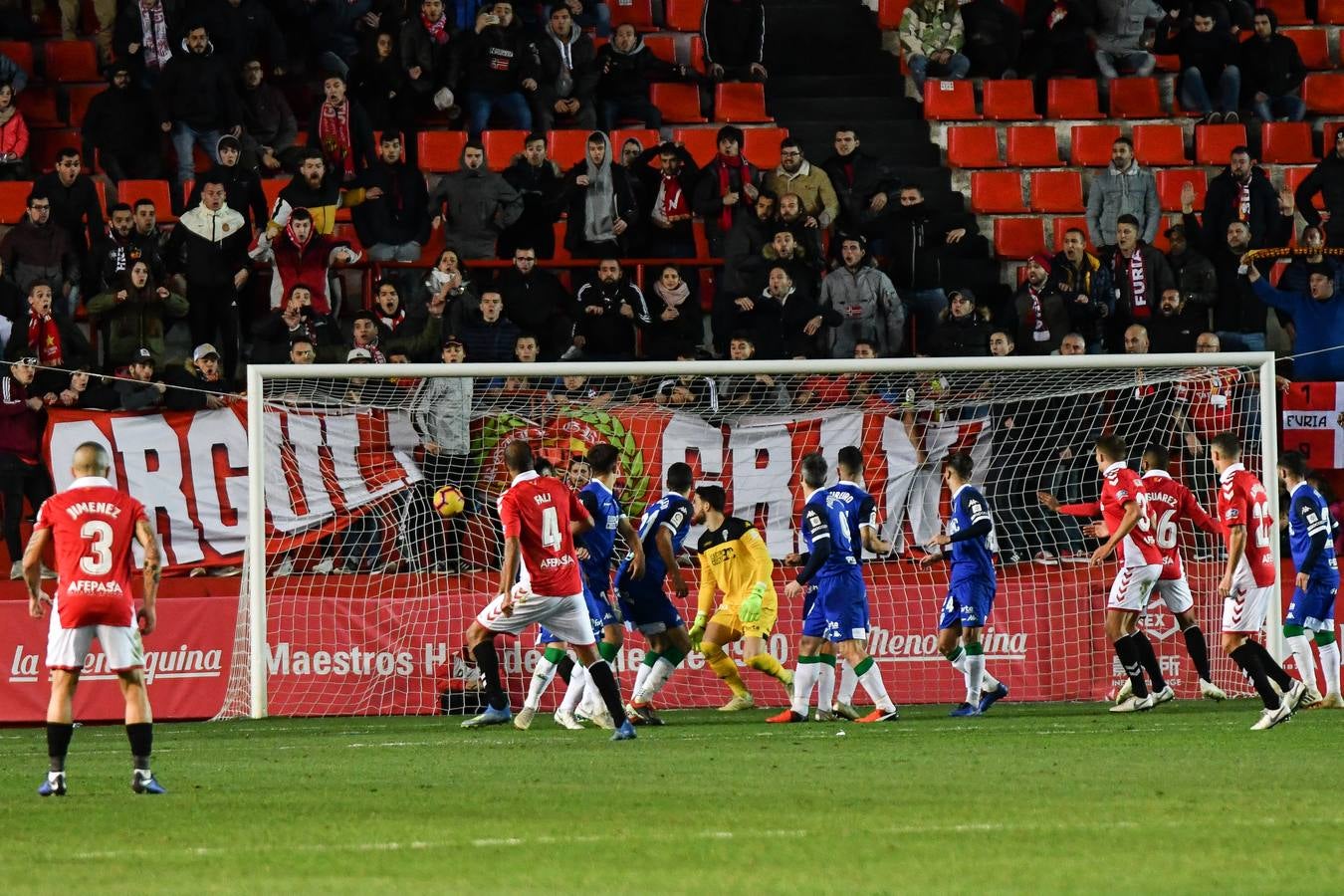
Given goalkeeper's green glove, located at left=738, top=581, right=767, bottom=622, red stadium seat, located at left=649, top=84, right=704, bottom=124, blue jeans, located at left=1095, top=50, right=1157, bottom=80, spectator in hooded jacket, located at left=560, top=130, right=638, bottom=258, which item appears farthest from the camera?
blue jeans, located at left=1095, top=50, right=1157, bottom=80

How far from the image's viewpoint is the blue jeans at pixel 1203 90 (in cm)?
2455

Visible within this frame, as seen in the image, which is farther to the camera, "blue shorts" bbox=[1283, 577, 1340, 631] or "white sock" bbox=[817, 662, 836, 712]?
"blue shorts" bbox=[1283, 577, 1340, 631]

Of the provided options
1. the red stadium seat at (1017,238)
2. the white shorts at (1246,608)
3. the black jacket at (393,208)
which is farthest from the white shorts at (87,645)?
the red stadium seat at (1017,238)

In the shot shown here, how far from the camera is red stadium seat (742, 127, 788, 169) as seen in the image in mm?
23250

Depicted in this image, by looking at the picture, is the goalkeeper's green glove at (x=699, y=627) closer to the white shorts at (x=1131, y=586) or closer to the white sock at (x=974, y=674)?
the white sock at (x=974, y=674)

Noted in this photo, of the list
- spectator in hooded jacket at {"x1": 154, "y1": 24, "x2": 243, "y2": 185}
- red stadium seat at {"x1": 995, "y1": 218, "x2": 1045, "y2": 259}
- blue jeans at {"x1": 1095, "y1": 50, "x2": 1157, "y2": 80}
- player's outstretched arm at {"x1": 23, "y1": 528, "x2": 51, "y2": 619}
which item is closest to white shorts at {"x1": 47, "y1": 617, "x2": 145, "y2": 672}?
player's outstretched arm at {"x1": 23, "y1": 528, "x2": 51, "y2": 619}

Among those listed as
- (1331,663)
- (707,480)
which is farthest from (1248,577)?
(707,480)

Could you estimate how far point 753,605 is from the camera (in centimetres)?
1602

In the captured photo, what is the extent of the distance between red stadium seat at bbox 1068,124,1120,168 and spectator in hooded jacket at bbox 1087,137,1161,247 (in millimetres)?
1694

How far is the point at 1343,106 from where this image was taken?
82.3ft

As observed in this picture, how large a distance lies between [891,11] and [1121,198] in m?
5.04

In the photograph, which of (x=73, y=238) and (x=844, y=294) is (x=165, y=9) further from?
(x=844, y=294)

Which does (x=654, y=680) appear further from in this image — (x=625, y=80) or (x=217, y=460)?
(x=625, y=80)

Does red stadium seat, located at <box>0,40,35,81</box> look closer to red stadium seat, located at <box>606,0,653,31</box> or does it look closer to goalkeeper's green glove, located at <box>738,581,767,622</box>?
red stadium seat, located at <box>606,0,653,31</box>
